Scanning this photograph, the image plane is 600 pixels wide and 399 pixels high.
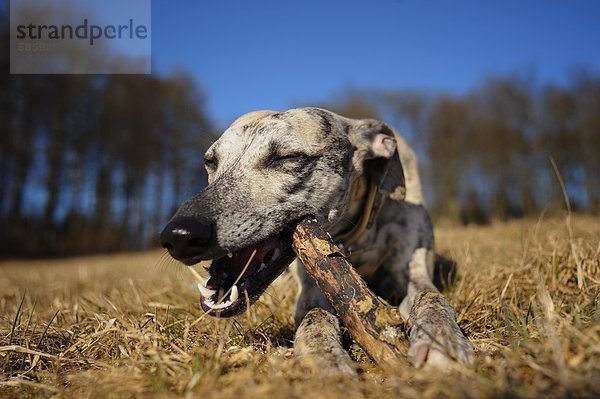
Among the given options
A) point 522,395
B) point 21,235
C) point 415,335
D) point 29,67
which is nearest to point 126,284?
point 415,335

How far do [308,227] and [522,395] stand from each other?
1.33 metres

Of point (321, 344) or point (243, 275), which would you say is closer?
point (321, 344)

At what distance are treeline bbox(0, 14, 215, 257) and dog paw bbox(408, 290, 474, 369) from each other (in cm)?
1858

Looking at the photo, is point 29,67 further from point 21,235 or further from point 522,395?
point 522,395

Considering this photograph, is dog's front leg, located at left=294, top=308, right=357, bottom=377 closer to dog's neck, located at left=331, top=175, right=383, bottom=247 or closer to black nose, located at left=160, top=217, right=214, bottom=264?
black nose, located at left=160, top=217, right=214, bottom=264

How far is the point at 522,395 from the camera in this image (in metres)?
1.14

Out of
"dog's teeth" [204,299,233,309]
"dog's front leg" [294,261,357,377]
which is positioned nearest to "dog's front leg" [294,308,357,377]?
"dog's front leg" [294,261,357,377]

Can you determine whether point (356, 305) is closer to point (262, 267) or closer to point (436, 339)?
point (436, 339)

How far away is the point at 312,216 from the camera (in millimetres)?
2574

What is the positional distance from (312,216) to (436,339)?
1.07m

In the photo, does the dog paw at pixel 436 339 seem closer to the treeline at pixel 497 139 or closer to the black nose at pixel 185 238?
the black nose at pixel 185 238

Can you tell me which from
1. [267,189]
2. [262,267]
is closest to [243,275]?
[262,267]

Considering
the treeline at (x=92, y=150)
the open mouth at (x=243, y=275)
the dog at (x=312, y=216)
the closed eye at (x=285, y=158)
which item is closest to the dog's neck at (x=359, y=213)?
the dog at (x=312, y=216)

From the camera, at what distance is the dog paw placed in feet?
5.20
